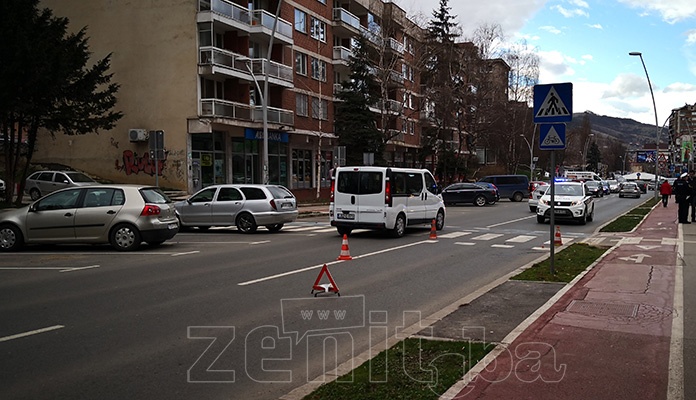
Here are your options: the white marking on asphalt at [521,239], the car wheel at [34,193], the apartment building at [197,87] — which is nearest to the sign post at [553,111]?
the white marking on asphalt at [521,239]

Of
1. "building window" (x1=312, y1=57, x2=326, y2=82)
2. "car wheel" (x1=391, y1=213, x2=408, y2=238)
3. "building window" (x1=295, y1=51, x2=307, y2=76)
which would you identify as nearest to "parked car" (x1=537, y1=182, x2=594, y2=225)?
"car wheel" (x1=391, y1=213, x2=408, y2=238)

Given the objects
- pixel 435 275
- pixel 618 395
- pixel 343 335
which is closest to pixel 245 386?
pixel 343 335

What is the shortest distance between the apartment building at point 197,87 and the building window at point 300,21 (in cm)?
7

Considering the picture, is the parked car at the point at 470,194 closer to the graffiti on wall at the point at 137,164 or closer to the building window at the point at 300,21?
the building window at the point at 300,21

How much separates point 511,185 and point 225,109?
854 inches

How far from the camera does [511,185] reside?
45.5 meters

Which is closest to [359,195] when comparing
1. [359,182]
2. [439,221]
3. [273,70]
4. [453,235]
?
[359,182]

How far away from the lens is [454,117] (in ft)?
186

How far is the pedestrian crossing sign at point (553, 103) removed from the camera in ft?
33.9

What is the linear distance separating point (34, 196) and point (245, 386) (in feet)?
99.8

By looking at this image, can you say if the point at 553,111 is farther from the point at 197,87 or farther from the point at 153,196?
the point at 197,87

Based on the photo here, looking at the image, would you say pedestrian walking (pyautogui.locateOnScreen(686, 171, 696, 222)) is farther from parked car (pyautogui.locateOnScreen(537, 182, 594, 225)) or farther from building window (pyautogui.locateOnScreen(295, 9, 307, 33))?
building window (pyautogui.locateOnScreen(295, 9, 307, 33))

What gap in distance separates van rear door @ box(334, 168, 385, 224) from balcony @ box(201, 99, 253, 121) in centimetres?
1886

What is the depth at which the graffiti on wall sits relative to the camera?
118 feet
